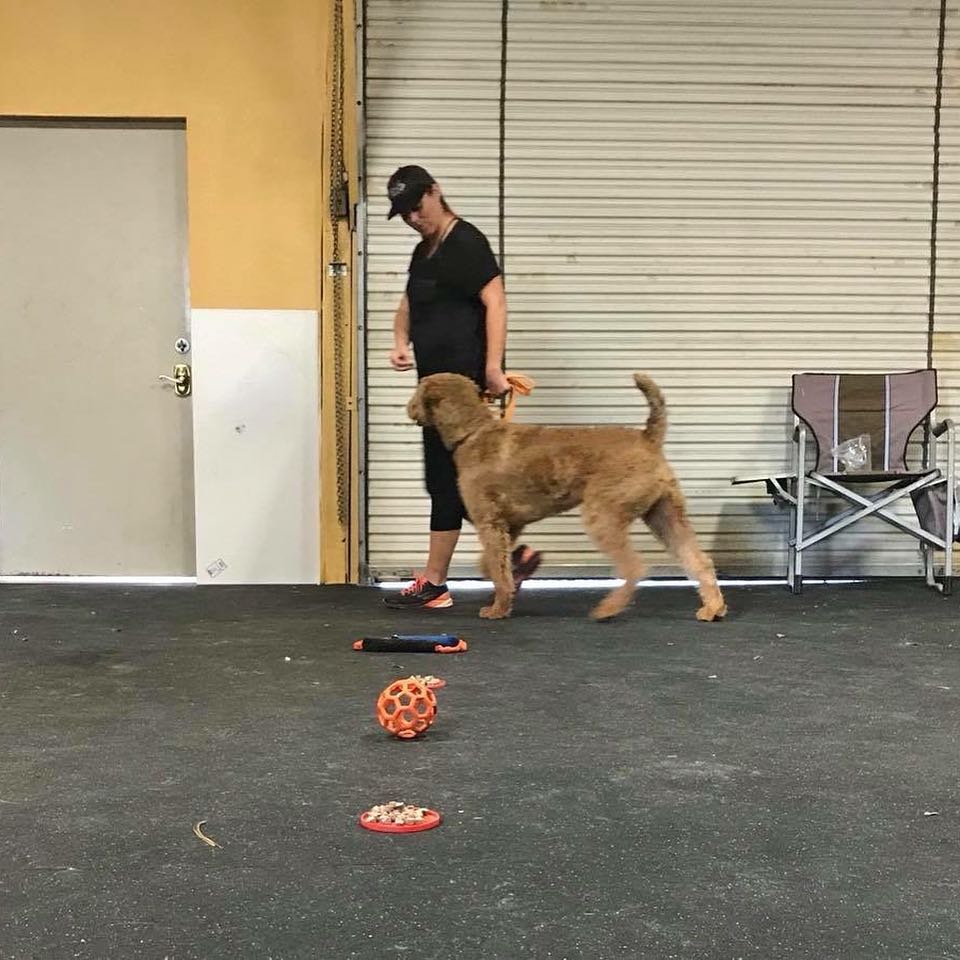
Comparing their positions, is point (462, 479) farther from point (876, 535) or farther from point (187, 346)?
point (876, 535)

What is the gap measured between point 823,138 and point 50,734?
13.8 feet

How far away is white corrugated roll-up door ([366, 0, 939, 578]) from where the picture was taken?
15.4ft

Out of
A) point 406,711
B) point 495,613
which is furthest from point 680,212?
point 406,711

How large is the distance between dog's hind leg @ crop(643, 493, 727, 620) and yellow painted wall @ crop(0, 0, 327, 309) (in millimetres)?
1968

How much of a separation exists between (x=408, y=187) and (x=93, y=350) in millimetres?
1953

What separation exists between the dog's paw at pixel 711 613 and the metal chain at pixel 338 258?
1.77m

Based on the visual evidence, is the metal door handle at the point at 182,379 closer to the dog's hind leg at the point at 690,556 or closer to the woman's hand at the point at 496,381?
the woman's hand at the point at 496,381

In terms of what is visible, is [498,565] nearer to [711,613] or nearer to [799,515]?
[711,613]

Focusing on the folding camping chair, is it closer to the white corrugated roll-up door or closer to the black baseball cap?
the white corrugated roll-up door

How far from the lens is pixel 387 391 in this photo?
15.7ft

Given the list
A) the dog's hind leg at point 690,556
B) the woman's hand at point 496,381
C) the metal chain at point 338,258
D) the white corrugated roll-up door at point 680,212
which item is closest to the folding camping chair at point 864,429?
the white corrugated roll-up door at point 680,212

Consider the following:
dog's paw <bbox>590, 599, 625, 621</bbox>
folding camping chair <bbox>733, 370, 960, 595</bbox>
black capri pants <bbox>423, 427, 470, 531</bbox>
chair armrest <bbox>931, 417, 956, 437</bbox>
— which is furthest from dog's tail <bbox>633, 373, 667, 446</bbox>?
chair armrest <bbox>931, 417, 956, 437</bbox>

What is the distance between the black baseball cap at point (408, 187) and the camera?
3770 mm

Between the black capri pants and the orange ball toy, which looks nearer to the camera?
the orange ball toy
